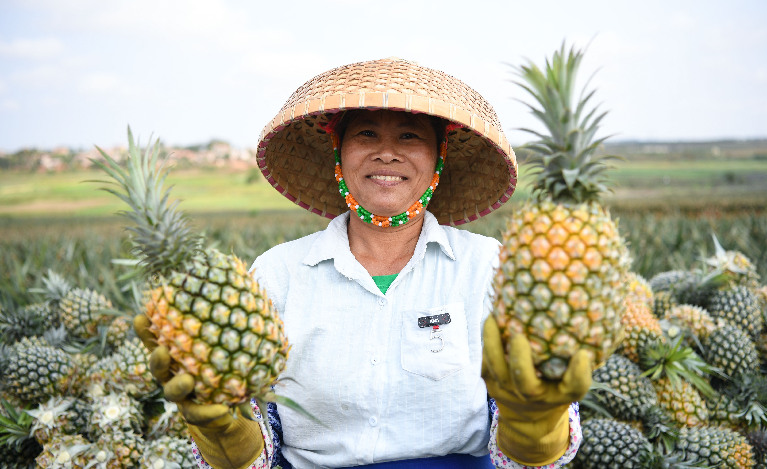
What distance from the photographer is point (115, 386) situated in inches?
143

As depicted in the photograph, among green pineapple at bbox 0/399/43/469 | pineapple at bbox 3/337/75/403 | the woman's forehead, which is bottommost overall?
green pineapple at bbox 0/399/43/469

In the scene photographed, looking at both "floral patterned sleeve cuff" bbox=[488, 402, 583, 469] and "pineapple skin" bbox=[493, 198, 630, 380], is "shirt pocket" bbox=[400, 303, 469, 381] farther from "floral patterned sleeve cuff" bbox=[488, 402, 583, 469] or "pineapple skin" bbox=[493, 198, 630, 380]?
"pineapple skin" bbox=[493, 198, 630, 380]

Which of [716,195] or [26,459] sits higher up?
[716,195]

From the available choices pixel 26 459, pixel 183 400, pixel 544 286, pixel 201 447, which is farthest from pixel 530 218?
pixel 26 459

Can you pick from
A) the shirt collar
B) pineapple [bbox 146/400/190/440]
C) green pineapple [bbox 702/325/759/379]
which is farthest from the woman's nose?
green pineapple [bbox 702/325/759/379]

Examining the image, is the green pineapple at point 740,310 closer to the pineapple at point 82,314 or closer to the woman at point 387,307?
the woman at point 387,307

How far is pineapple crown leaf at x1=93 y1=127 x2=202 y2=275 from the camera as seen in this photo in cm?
182

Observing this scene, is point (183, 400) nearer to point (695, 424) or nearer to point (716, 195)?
point (695, 424)

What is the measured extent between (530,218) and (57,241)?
35.9ft

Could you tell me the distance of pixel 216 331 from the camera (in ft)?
5.67

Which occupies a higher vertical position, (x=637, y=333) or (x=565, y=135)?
(x=565, y=135)

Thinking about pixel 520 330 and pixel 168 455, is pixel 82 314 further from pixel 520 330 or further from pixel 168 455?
pixel 520 330

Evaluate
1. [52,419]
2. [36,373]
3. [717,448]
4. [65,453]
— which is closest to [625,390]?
[717,448]

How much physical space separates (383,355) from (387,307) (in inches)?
8.3
